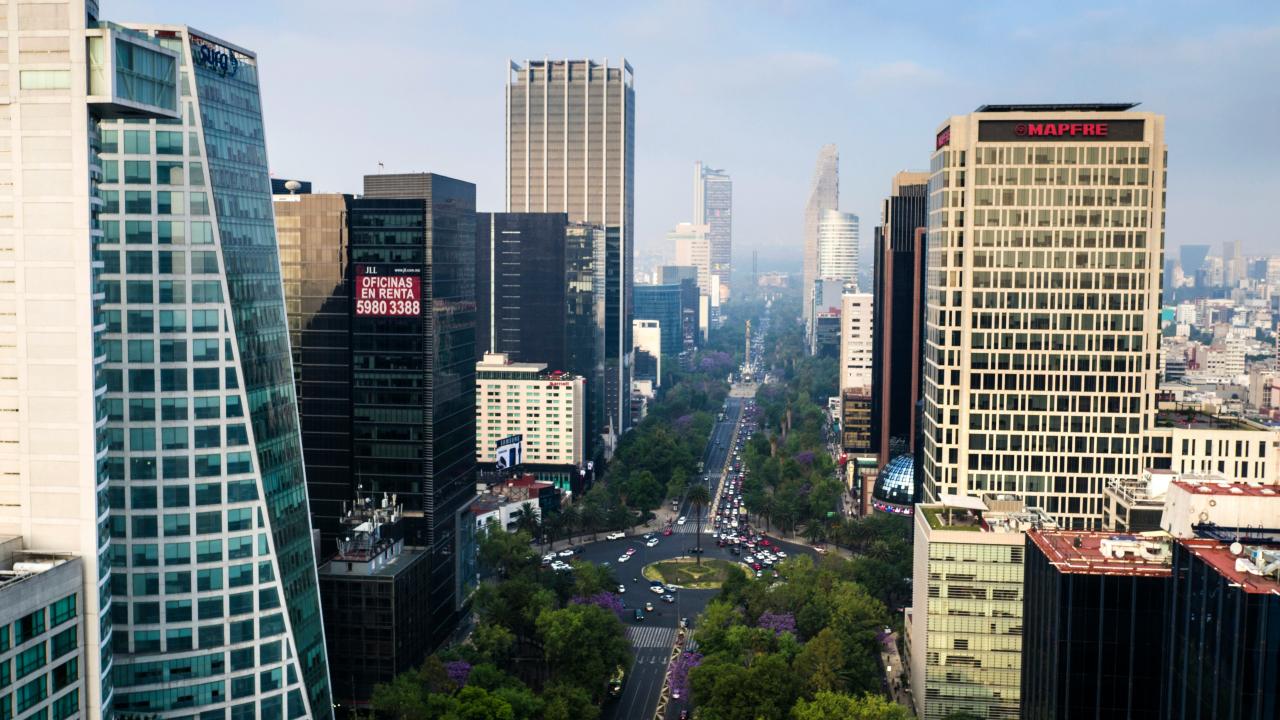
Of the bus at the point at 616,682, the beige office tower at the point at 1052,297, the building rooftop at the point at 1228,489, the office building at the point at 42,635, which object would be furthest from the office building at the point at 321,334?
the building rooftop at the point at 1228,489

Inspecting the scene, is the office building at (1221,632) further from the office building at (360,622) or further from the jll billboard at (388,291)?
the jll billboard at (388,291)

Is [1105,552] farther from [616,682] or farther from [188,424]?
[616,682]

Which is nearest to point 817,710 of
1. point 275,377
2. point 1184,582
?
point 1184,582

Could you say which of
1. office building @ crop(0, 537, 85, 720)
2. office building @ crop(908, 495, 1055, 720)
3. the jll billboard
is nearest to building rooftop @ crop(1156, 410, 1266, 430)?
office building @ crop(908, 495, 1055, 720)

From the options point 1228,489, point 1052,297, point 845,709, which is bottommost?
point 845,709

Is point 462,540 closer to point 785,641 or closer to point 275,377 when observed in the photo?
point 785,641


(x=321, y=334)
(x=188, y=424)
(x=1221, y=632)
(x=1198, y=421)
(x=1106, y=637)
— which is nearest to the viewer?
(x=1221, y=632)

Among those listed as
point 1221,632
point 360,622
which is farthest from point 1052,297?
point 360,622
